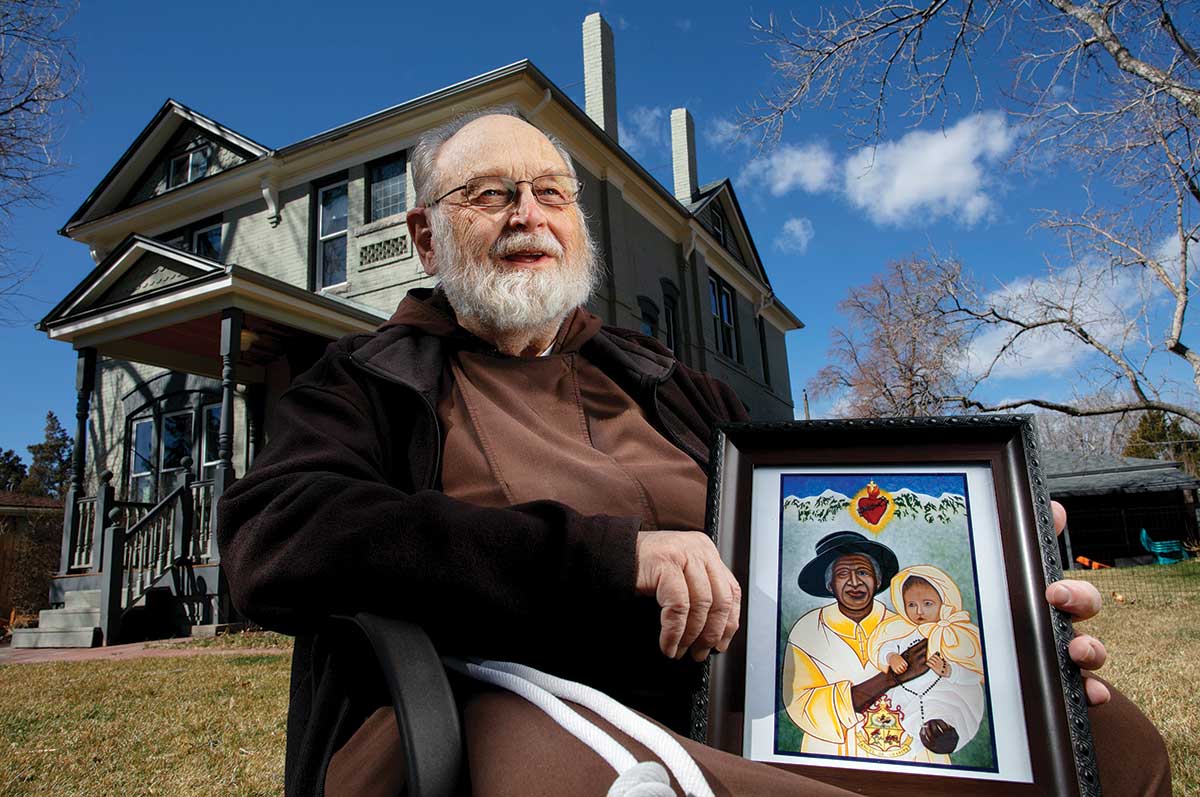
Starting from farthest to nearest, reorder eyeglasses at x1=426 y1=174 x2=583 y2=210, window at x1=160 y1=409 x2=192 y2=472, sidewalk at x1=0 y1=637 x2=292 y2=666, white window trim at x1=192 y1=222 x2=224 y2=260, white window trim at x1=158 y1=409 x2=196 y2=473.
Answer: white window trim at x1=192 y1=222 x2=224 y2=260 → window at x1=160 y1=409 x2=192 y2=472 → white window trim at x1=158 y1=409 x2=196 y2=473 → sidewalk at x1=0 y1=637 x2=292 y2=666 → eyeglasses at x1=426 y1=174 x2=583 y2=210

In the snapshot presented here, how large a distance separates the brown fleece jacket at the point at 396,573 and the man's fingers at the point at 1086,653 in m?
0.58

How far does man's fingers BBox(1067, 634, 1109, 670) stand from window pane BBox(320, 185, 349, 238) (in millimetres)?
13062

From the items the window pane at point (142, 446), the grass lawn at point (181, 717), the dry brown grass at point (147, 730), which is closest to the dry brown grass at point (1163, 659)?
the grass lawn at point (181, 717)

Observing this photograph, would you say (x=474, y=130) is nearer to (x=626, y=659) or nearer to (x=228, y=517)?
(x=228, y=517)

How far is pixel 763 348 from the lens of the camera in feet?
74.8

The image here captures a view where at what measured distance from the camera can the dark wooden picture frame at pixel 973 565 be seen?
3.16ft

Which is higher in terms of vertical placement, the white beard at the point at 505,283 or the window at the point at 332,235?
the window at the point at 332,235

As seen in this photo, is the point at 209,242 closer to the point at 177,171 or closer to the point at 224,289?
the point at 177,171

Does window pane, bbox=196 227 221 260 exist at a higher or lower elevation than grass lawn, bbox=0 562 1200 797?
higher

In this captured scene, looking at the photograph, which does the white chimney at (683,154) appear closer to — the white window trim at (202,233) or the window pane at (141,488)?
the white window trim at (202,233)

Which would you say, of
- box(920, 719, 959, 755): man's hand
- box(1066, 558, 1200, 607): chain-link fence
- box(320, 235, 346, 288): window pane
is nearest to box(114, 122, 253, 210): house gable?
box(320, 235, 346, 288): window pane

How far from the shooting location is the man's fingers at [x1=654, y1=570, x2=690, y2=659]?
1054 millimetres

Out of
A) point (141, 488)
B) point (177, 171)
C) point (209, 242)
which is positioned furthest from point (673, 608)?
point (177, 171)

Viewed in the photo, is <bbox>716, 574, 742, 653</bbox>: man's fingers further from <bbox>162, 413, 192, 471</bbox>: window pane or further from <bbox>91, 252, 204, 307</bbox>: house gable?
<bbox>162, 413, 192, 471</bbox>: window pane
